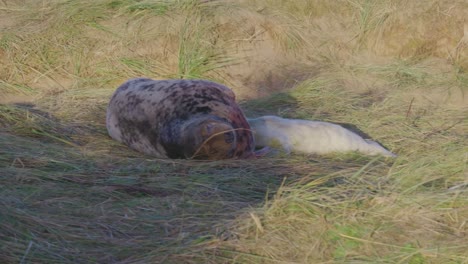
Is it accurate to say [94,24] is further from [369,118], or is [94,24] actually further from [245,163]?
[245,163]

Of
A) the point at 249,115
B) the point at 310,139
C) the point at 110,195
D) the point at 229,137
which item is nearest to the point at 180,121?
the point at 229,137

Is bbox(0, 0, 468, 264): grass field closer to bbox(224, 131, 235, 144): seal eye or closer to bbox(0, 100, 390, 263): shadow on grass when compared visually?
bbox(0, 100, 390, 263): shadow on grass

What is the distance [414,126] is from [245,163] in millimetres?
1917

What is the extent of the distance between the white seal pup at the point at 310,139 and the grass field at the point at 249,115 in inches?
5.8

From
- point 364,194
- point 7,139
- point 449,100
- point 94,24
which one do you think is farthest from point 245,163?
point 94,24

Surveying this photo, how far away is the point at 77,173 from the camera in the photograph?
15.8ft

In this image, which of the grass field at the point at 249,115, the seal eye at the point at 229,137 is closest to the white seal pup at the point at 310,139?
the grass field at the point at 249,115

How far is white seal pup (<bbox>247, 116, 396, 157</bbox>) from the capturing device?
18.4 feet

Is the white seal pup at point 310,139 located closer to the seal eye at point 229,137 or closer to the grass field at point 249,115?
the grass field at point 249,115

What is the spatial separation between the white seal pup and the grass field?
15 centimetres

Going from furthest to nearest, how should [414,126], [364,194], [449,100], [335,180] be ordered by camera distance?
1. [449,100]
2. [414,126]
3. [335,180]
4. [364,194]

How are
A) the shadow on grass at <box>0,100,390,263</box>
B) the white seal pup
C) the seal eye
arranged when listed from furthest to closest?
1. the white seal pup
2. the seal eye
3. the shadow on grass at <box>0,100,390,263</box>

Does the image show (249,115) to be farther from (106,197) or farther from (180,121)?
(106,197)

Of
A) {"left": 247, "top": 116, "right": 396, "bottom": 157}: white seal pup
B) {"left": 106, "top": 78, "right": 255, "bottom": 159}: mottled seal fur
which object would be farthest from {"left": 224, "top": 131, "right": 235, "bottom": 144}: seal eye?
{"left": 247, "top": 116, "right": 396, "bottom": 157}: white seal pup
